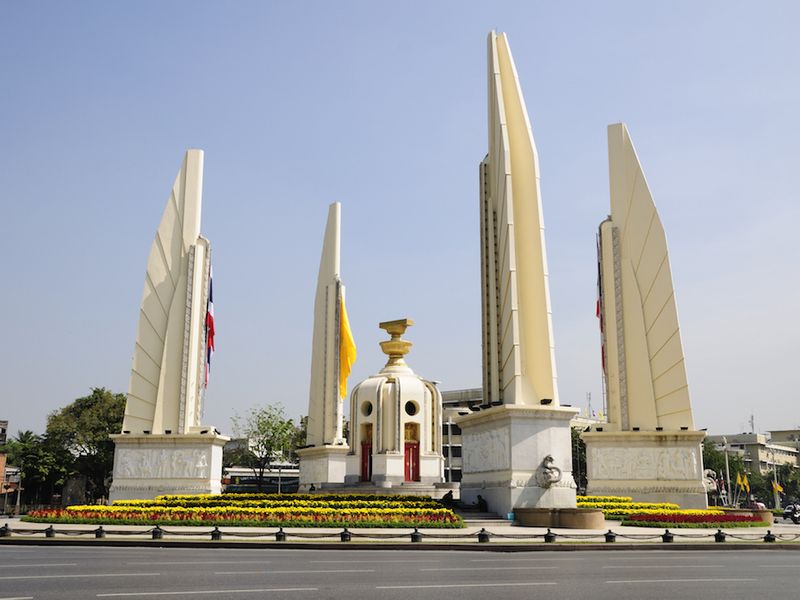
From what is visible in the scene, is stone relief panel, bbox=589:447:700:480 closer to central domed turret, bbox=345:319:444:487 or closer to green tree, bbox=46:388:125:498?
central domed turret, bbox=345:319:444:487

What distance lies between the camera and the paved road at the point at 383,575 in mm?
9250

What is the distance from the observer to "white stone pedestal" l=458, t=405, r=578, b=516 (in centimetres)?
2319

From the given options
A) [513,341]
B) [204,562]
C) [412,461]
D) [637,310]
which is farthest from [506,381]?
[412,461]

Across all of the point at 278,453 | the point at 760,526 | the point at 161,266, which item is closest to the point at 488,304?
the point at 760,526

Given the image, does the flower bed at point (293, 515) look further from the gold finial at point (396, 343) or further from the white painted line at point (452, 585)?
the gold finial at point (396, 343)

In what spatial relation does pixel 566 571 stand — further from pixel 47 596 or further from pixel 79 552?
pixel 79 552

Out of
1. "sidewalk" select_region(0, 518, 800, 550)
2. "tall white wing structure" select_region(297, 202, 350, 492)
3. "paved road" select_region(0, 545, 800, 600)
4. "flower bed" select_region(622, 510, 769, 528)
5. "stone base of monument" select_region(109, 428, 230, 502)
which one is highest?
"tall white wing structure" select_region(297, 202, 350, 492)

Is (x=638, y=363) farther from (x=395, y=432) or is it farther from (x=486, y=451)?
(x=395, y=432)

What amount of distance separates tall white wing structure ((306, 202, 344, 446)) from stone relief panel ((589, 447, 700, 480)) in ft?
48.8

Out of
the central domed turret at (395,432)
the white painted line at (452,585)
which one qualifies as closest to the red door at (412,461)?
the central domed turret at (395,432)

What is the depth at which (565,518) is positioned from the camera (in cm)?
2195

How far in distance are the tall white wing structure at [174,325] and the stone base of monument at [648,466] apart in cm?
1662

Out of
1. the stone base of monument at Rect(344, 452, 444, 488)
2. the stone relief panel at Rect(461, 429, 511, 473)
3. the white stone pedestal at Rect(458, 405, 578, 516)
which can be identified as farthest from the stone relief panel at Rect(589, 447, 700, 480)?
the stone base of monument at Rect(344, 452, 444, 488)

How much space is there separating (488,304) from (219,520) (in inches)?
465
